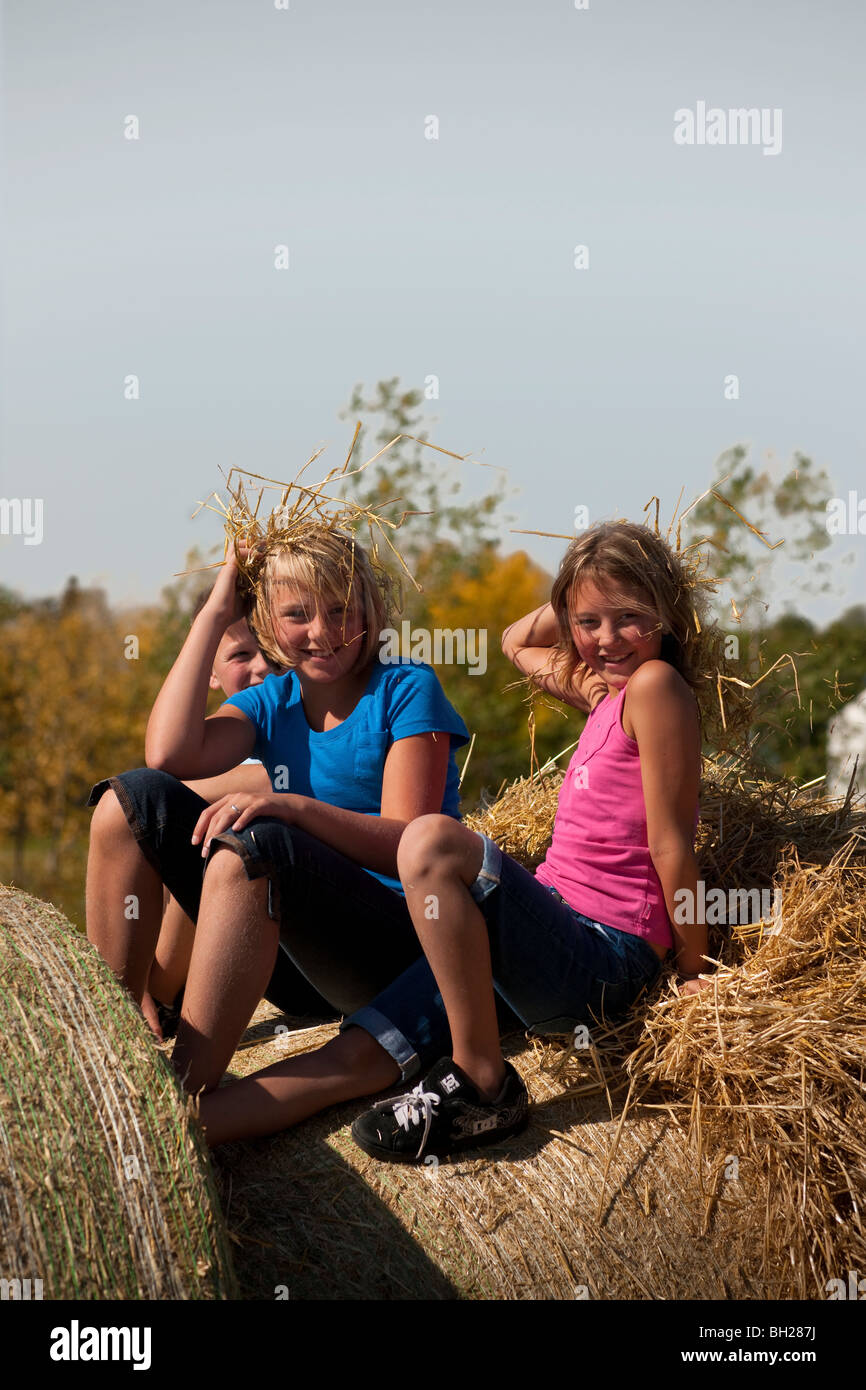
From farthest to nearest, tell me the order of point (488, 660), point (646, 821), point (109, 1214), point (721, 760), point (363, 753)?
point (488, 660) < point (721, 760) < point (363, 753) < point (646, 821) < point (109, 1214)

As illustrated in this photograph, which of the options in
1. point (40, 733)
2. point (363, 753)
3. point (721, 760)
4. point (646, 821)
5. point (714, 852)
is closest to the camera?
point (646, 821)

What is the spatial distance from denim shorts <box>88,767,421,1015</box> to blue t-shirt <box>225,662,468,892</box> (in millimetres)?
238

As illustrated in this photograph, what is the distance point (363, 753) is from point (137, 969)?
784 mm

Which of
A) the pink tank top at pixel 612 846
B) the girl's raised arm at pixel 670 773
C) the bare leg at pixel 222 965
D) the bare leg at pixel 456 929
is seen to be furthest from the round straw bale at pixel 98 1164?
the girl's raised arm at pixel 670 773

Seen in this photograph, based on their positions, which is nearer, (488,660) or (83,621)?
(488,660)

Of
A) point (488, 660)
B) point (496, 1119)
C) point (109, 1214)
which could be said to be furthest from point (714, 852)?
point (488, 660)

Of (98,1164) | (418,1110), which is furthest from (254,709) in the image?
(98,1164)

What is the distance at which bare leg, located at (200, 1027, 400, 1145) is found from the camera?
8.60 feet

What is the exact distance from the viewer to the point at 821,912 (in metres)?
3.02

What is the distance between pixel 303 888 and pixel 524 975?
549 mm

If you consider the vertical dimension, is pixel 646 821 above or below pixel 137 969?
above

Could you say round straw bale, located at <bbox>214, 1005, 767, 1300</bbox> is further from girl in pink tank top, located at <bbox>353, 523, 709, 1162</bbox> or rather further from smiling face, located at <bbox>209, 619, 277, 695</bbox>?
smiling face, located at <bbox>209, 619, 277, 695</bbox>

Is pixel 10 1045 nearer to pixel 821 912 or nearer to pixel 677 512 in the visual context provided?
pixel 821 912

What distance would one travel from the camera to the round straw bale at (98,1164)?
2184mm
